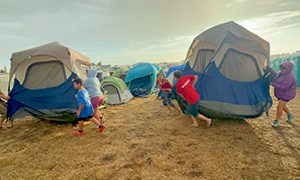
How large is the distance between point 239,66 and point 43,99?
584 centimetres

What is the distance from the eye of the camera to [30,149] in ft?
16.1

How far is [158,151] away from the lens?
430 centimetres

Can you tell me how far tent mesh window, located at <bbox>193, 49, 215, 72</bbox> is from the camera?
6538mm

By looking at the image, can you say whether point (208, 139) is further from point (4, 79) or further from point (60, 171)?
point (4, 79)

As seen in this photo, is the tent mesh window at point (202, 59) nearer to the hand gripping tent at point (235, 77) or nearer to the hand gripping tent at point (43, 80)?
the hand gripping tent at point (235, 77)

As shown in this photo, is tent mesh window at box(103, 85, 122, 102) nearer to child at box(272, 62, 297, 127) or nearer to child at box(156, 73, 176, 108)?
child at box(156, 73, 176, 108)

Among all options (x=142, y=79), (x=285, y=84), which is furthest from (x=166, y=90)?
(x=142, y=79)

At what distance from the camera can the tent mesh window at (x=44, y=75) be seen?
265 inches

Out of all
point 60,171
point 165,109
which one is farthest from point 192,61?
point 60,171

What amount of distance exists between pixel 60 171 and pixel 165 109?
4962mm

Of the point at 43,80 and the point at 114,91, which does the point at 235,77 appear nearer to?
the point at 43,80

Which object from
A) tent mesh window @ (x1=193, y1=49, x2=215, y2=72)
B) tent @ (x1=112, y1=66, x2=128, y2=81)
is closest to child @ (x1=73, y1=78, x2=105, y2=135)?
tent mesh window @ (x1=193, y1=49, x2=215, y2=72)

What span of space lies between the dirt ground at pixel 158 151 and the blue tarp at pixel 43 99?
0.69 metres

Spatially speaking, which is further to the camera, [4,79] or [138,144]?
[4,79]
